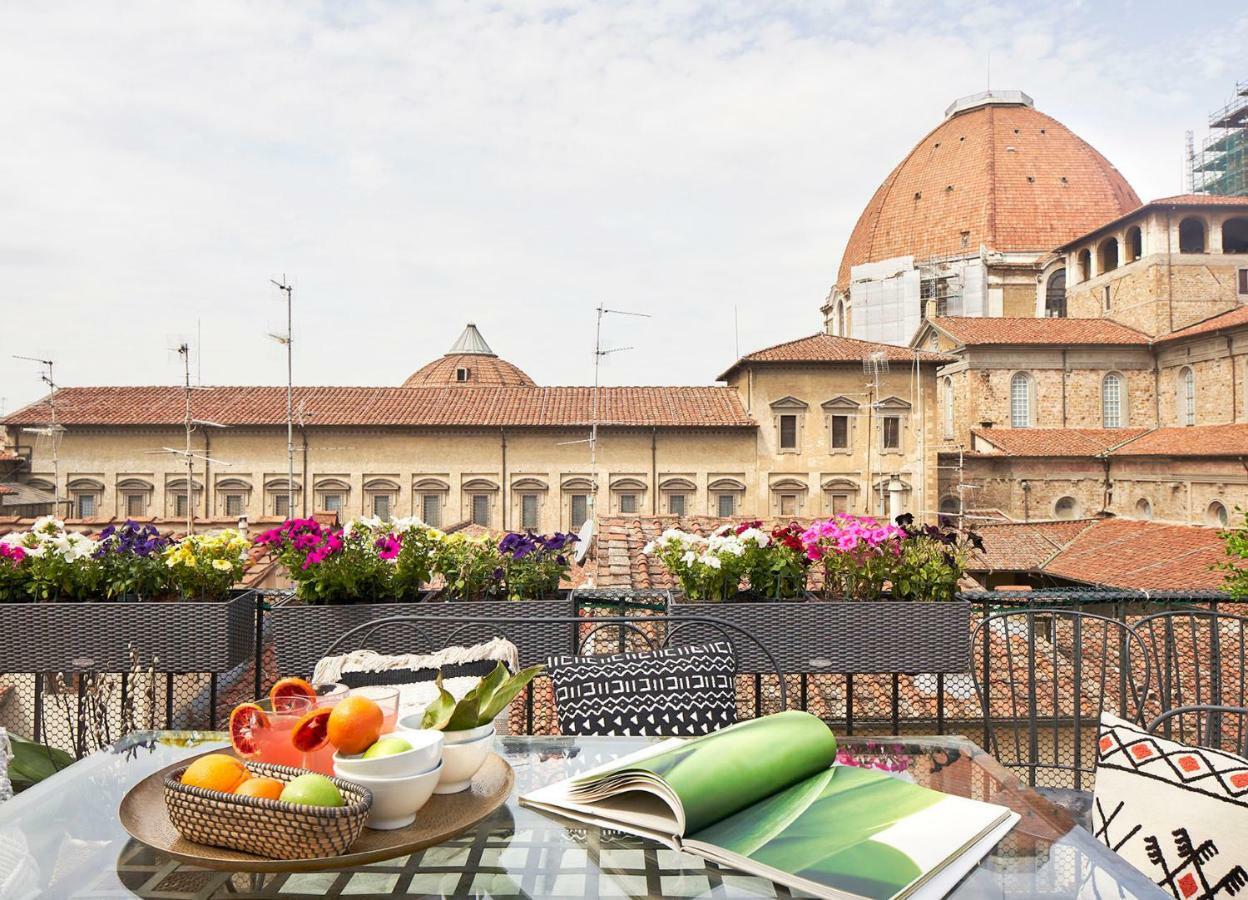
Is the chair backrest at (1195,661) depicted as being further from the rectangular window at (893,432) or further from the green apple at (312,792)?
the rectangular window at (893,432)

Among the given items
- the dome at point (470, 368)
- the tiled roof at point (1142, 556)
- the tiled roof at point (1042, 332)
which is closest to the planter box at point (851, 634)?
the tiled roof at point (1142, 556)

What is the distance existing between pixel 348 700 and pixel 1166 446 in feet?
114

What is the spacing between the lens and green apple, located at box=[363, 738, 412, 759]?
156 centimetres

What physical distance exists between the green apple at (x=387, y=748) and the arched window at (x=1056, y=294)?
156 ft

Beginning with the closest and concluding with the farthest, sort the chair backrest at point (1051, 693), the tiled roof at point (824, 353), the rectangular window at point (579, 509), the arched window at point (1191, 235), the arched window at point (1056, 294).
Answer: the chair backrest at point (1051, 693) → the rectangular window at point (579, 509) → the tiled roof at point (824, 353) → the arched window at point (1191, 235) → the arched window at point (1056, 294)

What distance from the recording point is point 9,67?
5.14 metres

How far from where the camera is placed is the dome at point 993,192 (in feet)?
153

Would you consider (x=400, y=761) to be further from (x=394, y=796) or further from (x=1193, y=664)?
(x=1193, y=664)

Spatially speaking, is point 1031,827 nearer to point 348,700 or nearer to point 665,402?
point 348,700

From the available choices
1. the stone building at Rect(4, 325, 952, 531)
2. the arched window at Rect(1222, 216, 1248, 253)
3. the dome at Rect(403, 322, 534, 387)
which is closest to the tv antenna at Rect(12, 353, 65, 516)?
the stone building at Rect(4, 325, 952, 531)

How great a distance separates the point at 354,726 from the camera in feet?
5.21

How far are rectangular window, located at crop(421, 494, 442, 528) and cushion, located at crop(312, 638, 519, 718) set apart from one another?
25865mm

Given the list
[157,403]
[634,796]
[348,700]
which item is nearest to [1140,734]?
[634,796]

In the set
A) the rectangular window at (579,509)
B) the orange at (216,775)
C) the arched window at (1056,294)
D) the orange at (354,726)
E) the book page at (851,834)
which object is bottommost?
the rectangular window at (579,509)
